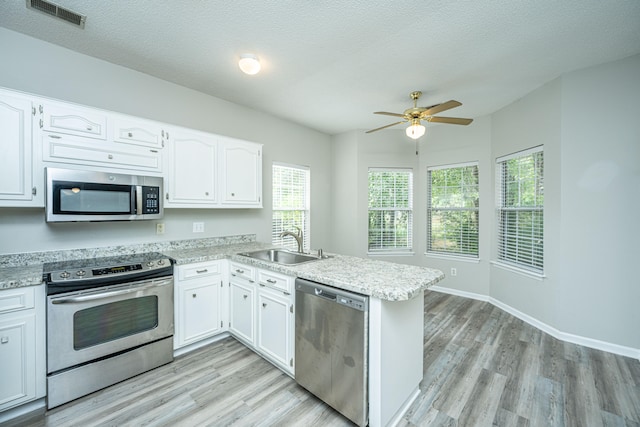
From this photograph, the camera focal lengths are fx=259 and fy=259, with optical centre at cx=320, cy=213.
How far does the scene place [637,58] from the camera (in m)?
2.45

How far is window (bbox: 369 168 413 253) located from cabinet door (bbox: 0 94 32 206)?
414 cm

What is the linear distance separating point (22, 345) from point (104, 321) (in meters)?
0.42

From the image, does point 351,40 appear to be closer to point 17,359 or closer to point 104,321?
point 104,321

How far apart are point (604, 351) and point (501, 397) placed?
5.29 ft

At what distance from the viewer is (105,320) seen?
6.63 ft

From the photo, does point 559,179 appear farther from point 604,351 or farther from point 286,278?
point 286,278

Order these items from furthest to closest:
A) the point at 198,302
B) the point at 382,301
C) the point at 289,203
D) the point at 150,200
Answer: the point at 289,203 < the point at 198,302 < the point at 150,200 < the point at 382,301

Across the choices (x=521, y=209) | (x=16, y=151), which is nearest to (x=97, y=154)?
(x=16, y=151)

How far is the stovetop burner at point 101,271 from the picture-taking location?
1.81m

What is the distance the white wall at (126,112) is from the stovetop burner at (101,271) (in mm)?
277

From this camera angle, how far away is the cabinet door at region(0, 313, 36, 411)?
1676 mm

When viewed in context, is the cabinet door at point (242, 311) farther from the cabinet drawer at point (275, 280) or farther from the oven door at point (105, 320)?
the oven door at point (105, 320)

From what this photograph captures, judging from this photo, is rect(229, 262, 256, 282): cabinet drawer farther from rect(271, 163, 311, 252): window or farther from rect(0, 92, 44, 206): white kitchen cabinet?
rect(0, 92, 44, 206): white kitchen cabinet

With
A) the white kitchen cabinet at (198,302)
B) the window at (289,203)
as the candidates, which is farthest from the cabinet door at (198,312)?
the window at (289,203)
